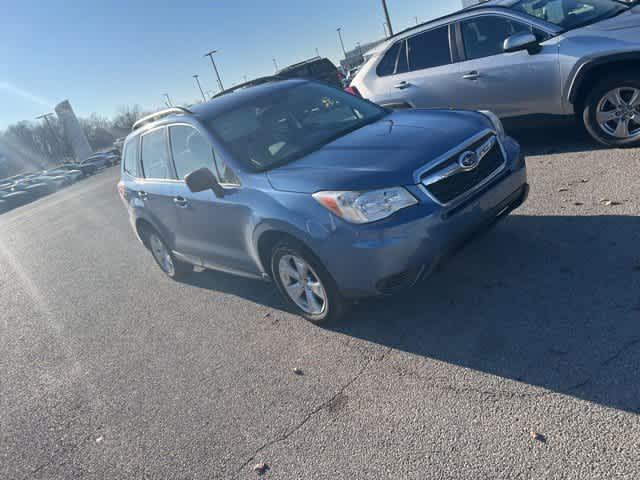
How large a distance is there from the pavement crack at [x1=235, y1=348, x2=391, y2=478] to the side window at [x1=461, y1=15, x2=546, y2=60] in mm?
4558

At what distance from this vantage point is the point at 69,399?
4590mm

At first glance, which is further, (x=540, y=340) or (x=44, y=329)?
(x=44, y=329)

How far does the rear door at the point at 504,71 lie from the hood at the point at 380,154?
2.33 metres

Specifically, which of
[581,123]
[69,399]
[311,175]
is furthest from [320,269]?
[581,123]

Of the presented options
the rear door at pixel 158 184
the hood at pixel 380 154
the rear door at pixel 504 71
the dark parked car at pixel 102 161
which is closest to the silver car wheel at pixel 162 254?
the rear door at pixel 158 184

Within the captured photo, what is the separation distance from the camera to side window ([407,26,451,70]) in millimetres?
7270

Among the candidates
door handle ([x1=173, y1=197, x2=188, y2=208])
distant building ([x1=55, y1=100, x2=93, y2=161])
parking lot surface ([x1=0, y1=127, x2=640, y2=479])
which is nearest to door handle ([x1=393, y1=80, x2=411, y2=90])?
parking lot surface ([x1=0, y1=127, x2=640, y2=479])

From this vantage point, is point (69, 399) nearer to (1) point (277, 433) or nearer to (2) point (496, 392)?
(1) point (277, 433)

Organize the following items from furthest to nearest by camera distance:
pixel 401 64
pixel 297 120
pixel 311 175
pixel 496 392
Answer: pixel 401 64 < pixel 297 120 < pixel 311 175 < pixel 496 392

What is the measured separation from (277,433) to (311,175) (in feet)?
5.71

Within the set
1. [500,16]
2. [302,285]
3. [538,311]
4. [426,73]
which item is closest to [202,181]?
[302,285]

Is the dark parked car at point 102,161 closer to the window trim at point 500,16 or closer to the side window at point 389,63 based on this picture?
the side window at point 389,63

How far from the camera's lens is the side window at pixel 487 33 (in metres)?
6.47

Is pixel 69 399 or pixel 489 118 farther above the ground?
pixel 489 118
